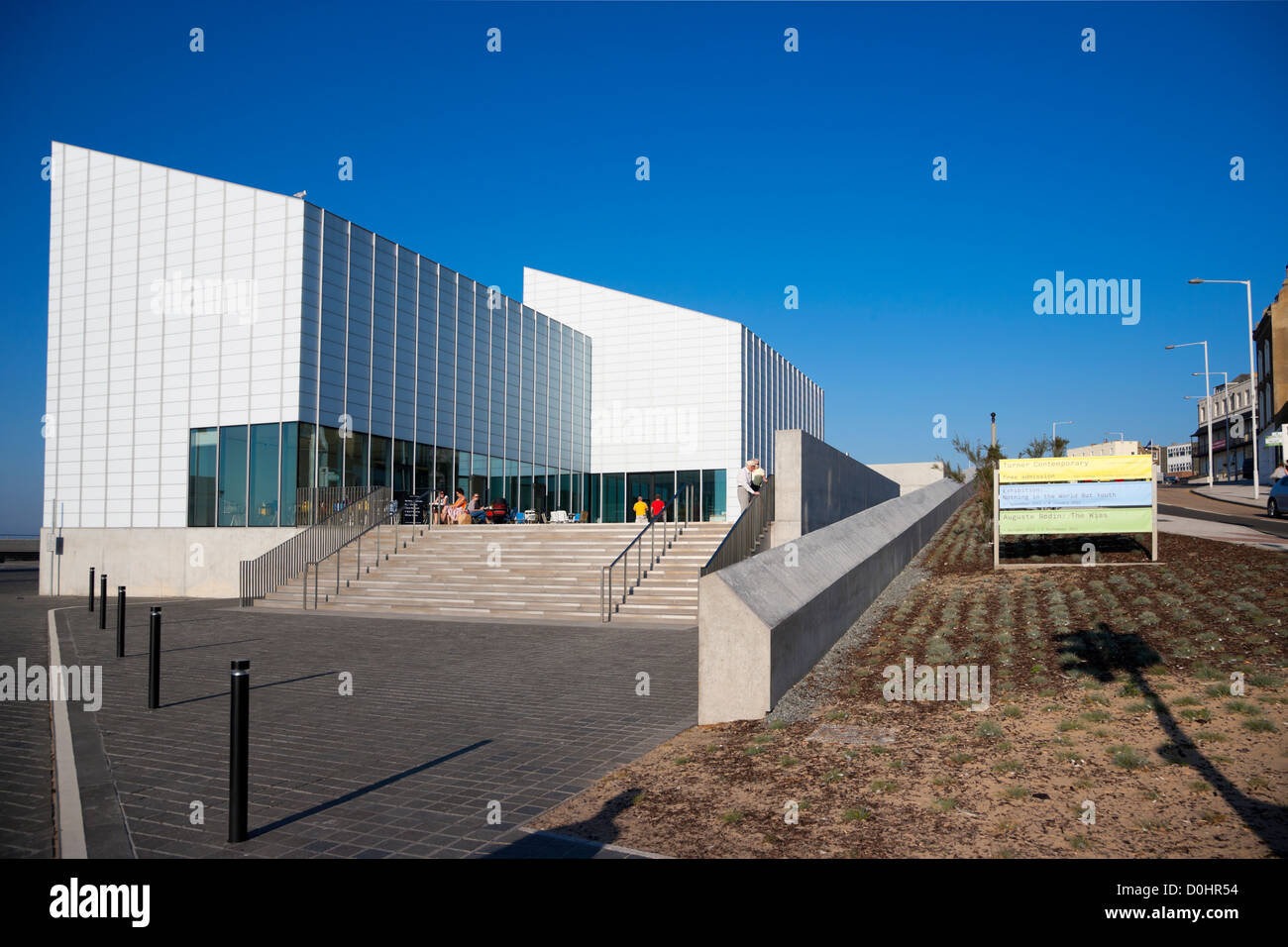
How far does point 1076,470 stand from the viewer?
1455 centimetres

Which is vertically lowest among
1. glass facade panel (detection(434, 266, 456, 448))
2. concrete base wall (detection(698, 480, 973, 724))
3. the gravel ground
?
the gravel ground

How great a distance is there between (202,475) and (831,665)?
75.8 feet

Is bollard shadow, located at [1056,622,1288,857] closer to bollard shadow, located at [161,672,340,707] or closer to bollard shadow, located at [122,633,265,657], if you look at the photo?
bollard shadow, located at [161,672,340,707]

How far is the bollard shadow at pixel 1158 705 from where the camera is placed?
14.4 feet

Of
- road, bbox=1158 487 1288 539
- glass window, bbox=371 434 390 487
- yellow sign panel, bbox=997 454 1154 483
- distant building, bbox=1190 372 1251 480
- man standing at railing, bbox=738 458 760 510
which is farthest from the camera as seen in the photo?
distant building, bbox=1190 372 1251 480

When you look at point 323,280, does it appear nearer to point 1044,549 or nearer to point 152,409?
point 152,409

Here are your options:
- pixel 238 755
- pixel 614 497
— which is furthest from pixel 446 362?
pixel 238 755

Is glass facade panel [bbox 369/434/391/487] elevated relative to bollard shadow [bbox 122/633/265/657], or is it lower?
elevated

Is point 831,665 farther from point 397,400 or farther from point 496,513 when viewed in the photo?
point 397,400

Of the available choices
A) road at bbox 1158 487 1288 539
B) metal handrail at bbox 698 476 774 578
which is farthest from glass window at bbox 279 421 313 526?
road at bbox 1158 487 1288 539

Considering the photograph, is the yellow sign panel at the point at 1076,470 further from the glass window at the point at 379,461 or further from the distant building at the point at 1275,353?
the distant building at the point at 1275,353

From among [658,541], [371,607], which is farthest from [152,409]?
[658,541]

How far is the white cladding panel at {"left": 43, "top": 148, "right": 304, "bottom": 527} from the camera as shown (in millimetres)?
25234

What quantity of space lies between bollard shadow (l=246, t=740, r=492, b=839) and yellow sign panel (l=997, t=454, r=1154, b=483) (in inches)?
445
